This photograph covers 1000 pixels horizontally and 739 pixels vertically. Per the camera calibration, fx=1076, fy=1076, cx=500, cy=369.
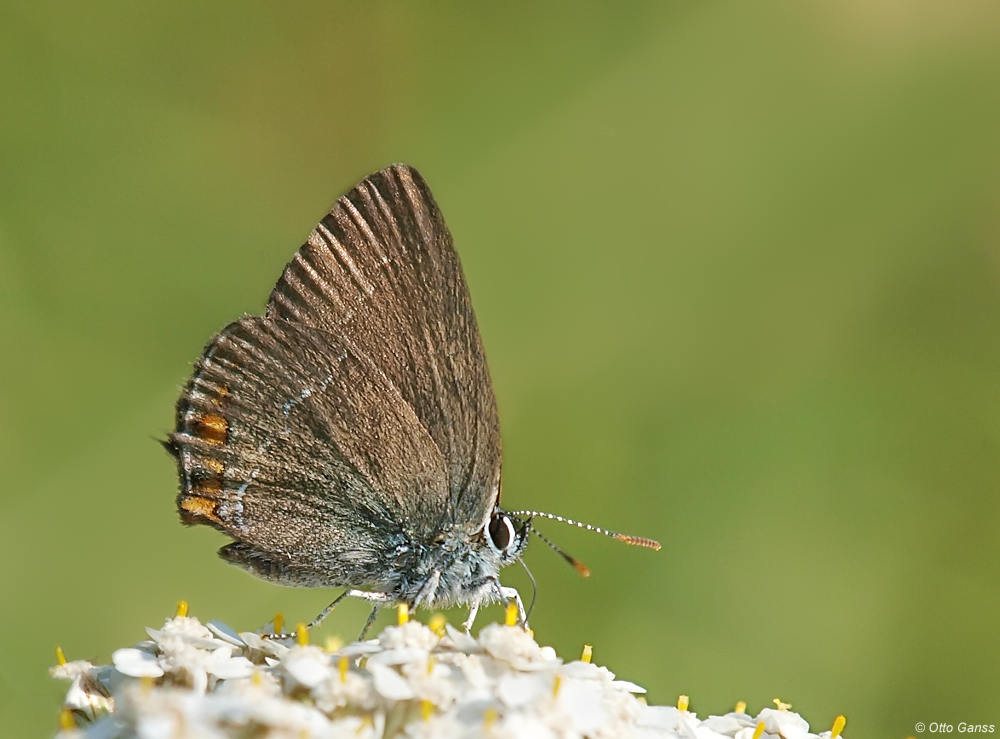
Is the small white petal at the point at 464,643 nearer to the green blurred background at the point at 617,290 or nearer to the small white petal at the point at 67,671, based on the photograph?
the small white petal at the point at 67,671

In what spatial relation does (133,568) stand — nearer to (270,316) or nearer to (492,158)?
(270,316)

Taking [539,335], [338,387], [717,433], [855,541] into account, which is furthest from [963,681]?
[338,387]

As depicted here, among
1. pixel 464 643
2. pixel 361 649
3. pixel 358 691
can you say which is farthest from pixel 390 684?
pixel 464 643

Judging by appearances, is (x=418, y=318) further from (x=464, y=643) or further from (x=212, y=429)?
(x=464, y=643)

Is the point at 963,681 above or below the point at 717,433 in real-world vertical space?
below

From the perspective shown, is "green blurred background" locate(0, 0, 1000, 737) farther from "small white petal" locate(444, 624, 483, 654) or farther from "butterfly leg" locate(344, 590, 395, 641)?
"small white petal" locate(444, 624, 483, 654)

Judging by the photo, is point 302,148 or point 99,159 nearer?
point 99,159

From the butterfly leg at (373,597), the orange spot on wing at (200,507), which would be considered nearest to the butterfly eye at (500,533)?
the butterfly leg at (373,597)
